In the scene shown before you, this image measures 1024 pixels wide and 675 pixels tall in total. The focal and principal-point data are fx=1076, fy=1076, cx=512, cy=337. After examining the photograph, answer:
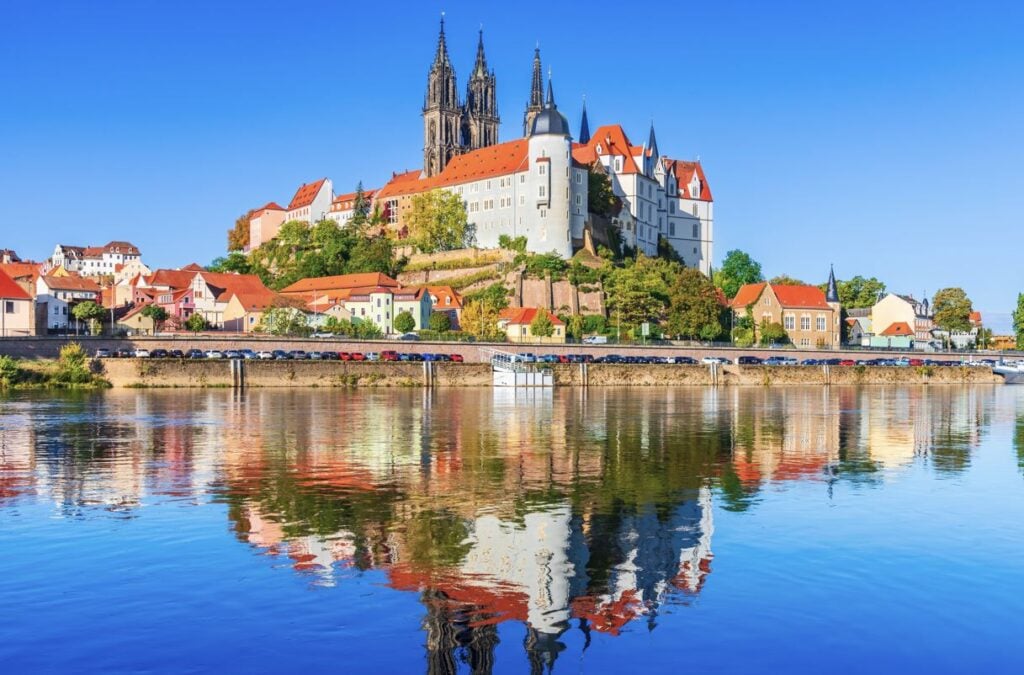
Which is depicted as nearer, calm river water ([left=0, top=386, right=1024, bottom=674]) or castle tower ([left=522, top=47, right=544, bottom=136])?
calm river water ([left=0, top=386, right=1024, bottom=674])

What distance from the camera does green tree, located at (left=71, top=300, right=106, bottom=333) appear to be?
315 feet

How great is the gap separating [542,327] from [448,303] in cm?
1422

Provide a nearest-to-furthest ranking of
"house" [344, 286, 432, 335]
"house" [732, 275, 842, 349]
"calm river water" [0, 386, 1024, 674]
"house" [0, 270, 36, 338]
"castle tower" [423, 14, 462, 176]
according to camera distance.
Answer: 1. "calm river water" [0, 386, 1024, 674]
2. "house" [0, 270, 36, 338]
3. "house" [344, 286, 432, 335]
4. "house" [732, 275, 842, 349]
5. "castle tower" [423, 14, 462, 176]

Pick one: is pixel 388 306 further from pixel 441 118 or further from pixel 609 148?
pixel 441 118

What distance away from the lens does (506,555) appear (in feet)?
55.9

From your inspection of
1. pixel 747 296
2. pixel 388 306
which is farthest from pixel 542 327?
pixel 747 296

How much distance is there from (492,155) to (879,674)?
404 feet

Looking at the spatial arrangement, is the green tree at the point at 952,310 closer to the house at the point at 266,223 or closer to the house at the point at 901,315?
the house at the point at 901,315

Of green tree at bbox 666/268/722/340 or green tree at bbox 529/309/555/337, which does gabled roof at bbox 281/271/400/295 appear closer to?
green tree at bbox 529/309/555/337

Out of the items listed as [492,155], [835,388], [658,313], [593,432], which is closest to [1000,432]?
[593,432]

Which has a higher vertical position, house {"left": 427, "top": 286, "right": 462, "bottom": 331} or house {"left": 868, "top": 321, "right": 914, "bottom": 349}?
house {"left": 427, "top": 286, "right": 462, "bottom": 331}

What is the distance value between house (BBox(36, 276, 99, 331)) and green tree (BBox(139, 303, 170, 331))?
23.2 feet

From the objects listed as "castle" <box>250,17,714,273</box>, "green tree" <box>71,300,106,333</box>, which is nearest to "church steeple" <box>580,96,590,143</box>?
"castle" <box>250,17,714,273</box>

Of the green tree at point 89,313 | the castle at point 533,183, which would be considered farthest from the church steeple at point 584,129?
the green tree at point 89,313
